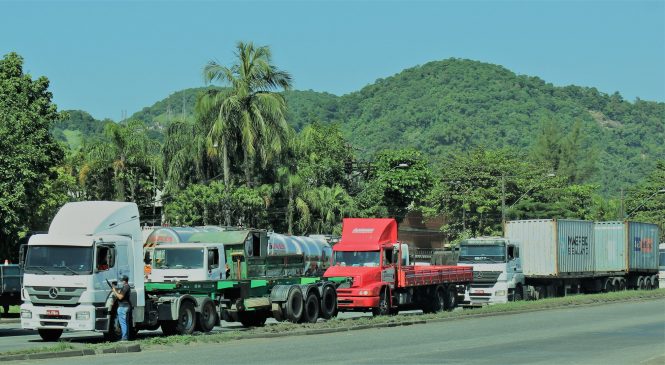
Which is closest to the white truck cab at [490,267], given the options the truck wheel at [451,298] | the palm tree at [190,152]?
the truck wheel at [451,298]

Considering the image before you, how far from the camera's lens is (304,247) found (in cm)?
5562

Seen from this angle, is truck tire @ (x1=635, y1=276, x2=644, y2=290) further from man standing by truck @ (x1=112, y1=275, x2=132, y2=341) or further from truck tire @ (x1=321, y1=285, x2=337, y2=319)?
man standing by truck @ (x1=112, y1=275, x2=132, y2=341)

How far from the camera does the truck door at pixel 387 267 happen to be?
37.6 metres

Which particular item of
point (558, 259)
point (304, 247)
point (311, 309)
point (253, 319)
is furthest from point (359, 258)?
point (558, 259)

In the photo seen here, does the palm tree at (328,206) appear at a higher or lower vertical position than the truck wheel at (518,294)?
higher

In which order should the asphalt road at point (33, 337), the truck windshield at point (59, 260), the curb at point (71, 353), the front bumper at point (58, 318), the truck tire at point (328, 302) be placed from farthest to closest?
Answer: 1. the truck tire at point (328, 302)
2. the truck windshield at point (59, 260)
3. the front bumper at point (58, 318)
4. the asphalt road at point (33, 337)
5. the curb at point (71, 353)

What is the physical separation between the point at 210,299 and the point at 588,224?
34.1m

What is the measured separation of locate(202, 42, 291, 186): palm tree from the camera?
6216cm

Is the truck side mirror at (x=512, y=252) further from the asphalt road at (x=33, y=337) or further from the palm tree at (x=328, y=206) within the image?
the palm tree at (x=328, y=206)

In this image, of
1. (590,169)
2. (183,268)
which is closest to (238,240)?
(183,268)

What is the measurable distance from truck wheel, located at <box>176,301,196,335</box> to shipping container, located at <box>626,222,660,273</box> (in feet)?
130

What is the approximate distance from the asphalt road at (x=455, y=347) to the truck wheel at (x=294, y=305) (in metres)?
2.99

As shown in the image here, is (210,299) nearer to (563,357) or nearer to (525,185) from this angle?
(563,357)

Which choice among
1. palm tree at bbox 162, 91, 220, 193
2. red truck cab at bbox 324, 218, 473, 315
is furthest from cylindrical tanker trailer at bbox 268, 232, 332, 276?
red truck cab at bbox 324, 218, 473, 315
